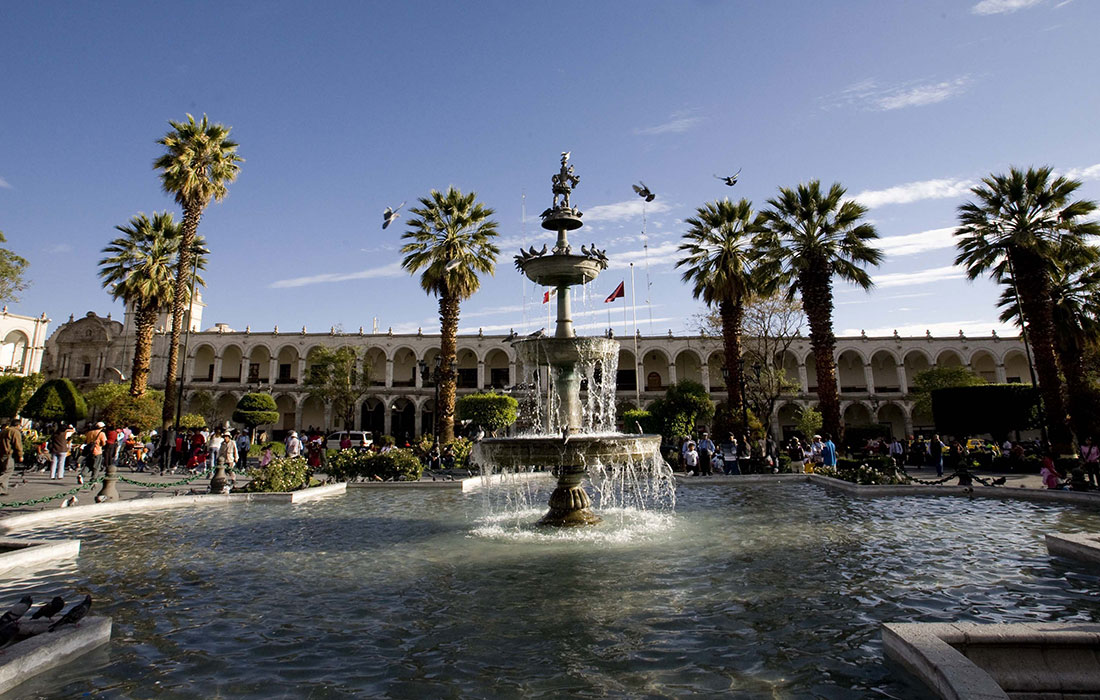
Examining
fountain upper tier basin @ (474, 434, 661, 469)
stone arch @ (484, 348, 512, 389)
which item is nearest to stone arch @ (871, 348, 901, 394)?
stone arch @ (484, 348, 512, 389)

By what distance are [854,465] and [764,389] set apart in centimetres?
1171

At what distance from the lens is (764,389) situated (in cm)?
2912

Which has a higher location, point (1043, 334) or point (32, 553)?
point (1043, 334)

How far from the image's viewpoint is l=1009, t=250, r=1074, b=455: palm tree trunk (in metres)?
18.8

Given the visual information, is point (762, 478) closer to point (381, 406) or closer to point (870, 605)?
point (870, 605)

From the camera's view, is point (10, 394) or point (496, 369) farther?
point (496, 369)

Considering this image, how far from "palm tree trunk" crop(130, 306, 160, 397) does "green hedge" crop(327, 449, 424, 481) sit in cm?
1499

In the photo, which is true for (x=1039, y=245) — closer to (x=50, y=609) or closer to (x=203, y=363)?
(x=50, y=609)

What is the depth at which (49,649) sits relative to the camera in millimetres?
3551

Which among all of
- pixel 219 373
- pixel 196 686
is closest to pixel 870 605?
pixel 196 686

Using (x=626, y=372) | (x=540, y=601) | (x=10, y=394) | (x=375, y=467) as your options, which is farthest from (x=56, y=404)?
(x=626, y=372)

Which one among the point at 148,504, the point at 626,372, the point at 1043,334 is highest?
the point at 626,372

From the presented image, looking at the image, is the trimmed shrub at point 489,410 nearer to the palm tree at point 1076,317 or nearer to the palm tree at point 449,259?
the palm tree at point 449,259

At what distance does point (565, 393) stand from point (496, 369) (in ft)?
121
